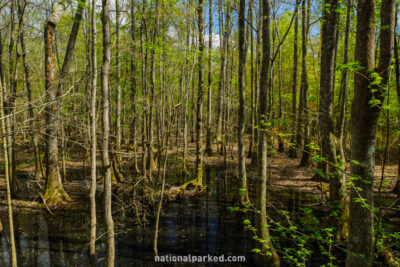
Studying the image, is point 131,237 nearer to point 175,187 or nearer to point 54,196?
point 54,196

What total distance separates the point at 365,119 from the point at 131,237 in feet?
25.8

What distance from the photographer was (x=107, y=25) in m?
5.55

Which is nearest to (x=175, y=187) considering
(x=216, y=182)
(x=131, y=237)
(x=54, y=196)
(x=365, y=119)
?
(x=216, y=182)

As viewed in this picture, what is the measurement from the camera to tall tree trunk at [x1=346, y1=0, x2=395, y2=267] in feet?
10.4

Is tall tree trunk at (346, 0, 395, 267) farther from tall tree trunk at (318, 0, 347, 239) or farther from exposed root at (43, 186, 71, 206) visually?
exposed root at (43, 186, 71, 206)

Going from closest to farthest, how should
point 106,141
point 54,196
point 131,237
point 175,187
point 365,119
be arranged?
point 365,119 → point 106,141 → point 131,237 → point 54,196 → point 175,187

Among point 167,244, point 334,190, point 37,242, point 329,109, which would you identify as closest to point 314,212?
point 334,190

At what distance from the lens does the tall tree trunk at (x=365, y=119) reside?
3180 millimetres

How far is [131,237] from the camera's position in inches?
328

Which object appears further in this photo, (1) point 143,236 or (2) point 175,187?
(2) point 175,187

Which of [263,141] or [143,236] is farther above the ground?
[263,141]

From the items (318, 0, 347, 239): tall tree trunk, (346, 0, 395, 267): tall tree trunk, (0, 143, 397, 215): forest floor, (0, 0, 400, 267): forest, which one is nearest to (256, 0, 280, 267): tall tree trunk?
(0, 0, 400, 267): forest

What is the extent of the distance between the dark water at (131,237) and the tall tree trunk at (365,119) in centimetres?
413

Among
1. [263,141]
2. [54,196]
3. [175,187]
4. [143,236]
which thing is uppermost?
[263,141]
